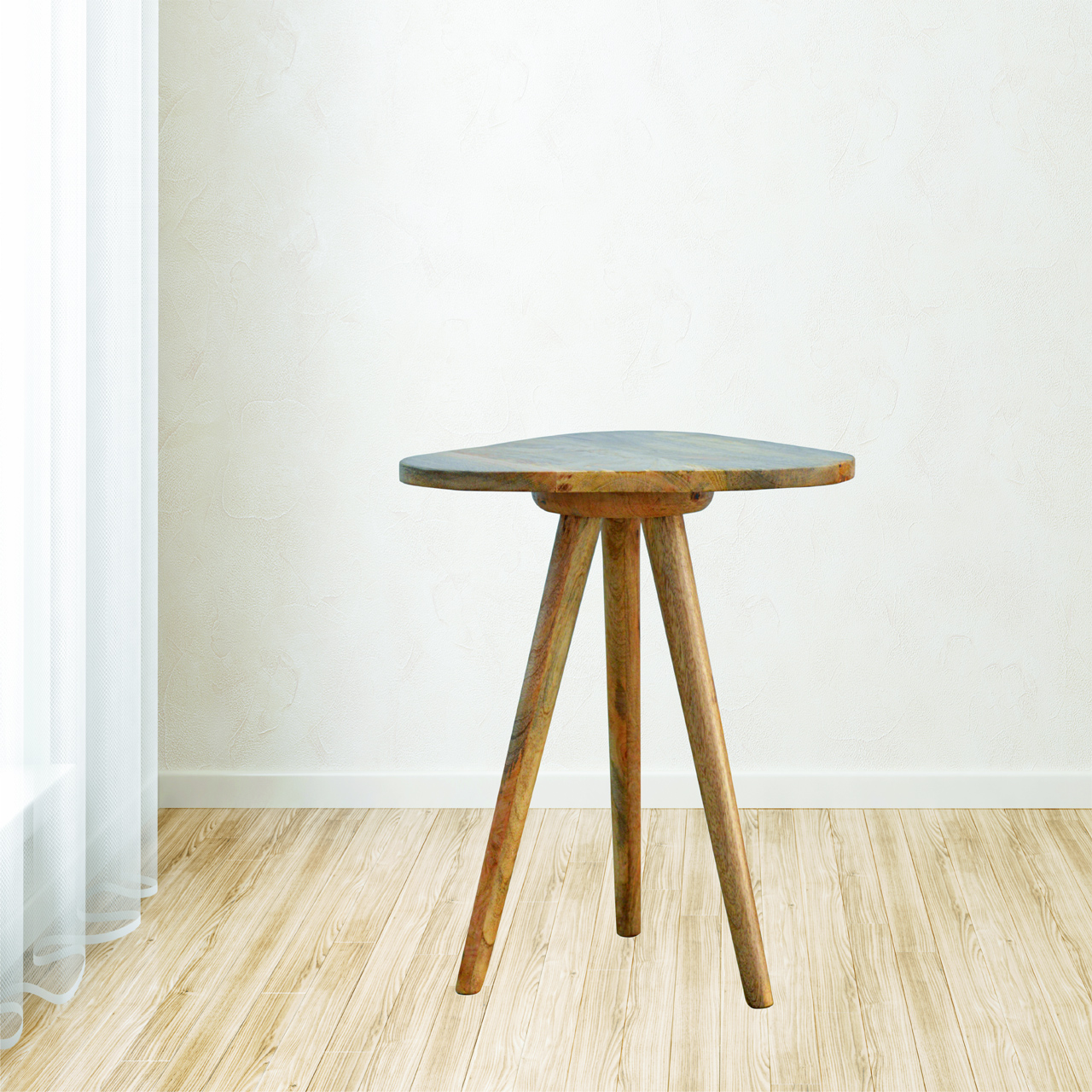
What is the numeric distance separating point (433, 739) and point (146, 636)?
0.54 meters

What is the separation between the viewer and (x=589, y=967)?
4.56 feet

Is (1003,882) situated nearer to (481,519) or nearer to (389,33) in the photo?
(481,519)

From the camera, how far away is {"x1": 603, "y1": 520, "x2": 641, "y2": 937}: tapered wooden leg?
4.38 ft

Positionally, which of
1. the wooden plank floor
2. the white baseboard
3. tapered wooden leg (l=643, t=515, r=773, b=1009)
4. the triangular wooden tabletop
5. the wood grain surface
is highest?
the triangular wooden tabletop

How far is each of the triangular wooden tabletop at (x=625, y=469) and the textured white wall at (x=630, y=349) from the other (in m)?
0.61

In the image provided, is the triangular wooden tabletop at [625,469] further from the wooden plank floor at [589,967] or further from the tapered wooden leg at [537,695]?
the wooden plank floor at [589,967]

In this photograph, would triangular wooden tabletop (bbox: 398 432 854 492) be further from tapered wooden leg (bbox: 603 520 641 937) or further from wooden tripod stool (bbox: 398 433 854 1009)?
tapered wooden leg (bbox: 603 520 641 937)

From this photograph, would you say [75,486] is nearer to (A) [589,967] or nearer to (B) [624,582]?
(B) [624,582]

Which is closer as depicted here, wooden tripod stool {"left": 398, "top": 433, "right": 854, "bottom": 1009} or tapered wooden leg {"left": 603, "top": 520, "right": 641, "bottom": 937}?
wooden tripod stool {"left": 398, "top": 433, "right": 854, "bottom": 1009}

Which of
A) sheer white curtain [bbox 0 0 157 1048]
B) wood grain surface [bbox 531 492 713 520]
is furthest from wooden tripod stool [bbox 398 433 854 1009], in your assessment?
sheer white curtain [bbox 0 0 157 1048]

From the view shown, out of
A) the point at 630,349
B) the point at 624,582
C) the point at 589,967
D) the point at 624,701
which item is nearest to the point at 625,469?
the point at 624,582

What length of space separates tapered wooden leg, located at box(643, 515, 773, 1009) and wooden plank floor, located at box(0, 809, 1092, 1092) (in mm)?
119

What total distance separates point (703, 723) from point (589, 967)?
36cm

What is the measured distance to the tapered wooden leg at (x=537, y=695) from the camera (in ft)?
4.16
